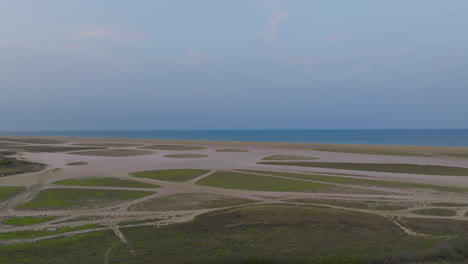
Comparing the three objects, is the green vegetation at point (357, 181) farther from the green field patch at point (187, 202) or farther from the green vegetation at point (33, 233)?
the green vegetation at point (33, 233)

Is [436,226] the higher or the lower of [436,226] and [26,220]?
the higher

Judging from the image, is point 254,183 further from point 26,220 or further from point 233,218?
point 26,220

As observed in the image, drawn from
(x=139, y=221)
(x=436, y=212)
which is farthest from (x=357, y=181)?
(x=139, y=221)

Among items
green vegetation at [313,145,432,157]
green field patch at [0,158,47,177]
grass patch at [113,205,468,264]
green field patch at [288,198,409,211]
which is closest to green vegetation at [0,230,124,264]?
grass patch at [113,205,468,264]

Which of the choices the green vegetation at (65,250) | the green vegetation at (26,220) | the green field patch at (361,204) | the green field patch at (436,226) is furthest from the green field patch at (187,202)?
the green field patch at (436,226)

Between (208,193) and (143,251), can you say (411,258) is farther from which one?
(208,193)

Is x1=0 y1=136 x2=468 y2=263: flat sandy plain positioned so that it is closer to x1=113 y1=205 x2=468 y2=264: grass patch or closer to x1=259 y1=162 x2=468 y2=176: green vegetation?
x1=113 y1=205 x2=468 y2=264: grass patch

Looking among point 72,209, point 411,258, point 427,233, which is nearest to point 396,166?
point 427,233
